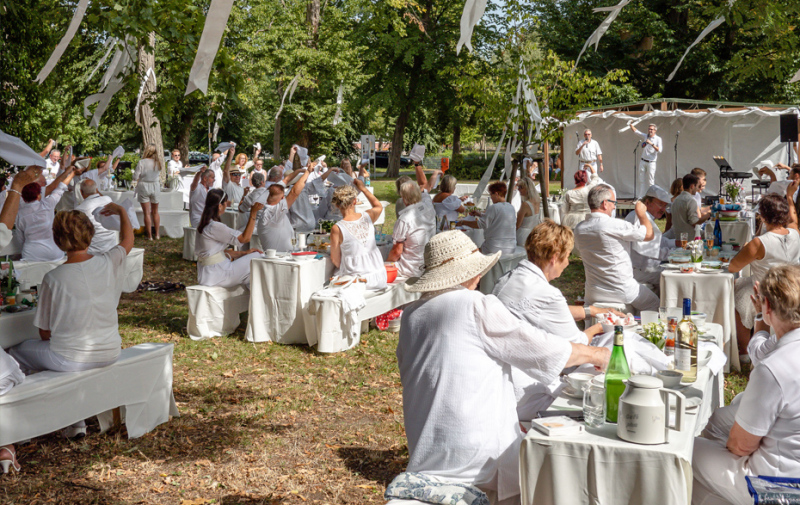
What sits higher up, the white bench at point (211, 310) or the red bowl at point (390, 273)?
the red bowl at point (390, 273)

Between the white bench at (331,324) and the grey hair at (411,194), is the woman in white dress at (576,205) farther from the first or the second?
the white bench at (331,324)

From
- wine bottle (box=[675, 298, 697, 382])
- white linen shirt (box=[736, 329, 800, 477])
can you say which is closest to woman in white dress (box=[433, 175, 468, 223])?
wine bottle (box=[675, 298, 697, 382])

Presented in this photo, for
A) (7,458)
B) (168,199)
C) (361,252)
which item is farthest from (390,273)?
(168,199)

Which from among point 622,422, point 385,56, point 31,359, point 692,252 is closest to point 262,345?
point 31,359

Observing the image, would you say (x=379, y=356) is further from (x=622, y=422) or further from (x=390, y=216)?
(x=390, y=216)

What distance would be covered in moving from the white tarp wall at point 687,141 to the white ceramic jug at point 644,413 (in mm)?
17529

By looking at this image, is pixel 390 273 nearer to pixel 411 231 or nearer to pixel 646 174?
pixel 411 231

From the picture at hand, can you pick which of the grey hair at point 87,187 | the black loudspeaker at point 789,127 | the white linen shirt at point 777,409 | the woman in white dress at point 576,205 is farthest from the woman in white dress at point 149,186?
the black loudspeaker at point 789,127

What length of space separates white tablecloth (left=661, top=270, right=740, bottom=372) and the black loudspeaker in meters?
11.1

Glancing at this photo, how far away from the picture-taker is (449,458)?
2.80m

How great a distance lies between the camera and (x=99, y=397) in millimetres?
4715

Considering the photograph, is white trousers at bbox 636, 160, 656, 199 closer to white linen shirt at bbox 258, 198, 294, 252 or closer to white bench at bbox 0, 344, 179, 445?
white linen shirt at bbox 258, 198, 294, 252

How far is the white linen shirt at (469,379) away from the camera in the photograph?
2.79m

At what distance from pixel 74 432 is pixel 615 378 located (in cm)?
384
